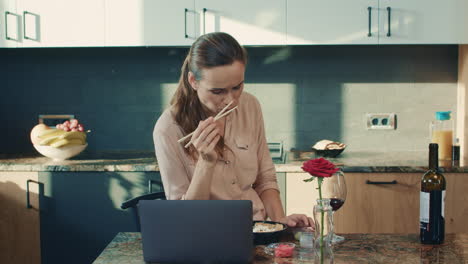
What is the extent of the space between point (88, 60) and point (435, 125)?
7.37ft

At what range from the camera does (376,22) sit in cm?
309

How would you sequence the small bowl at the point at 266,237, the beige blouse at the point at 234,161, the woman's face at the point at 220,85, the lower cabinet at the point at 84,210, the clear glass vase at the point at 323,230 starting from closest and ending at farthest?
the clear glass vase at the point at 323,230 < the small bowl at the point at 266,237 < the woman's face at the point at 220,85 < the beige blouse at the point at 234,161 < the lower cabinet at the point at 84,210

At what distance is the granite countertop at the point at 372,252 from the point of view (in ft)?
4.61

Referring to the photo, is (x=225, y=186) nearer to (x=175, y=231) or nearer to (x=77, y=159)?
(x=175, y=231)

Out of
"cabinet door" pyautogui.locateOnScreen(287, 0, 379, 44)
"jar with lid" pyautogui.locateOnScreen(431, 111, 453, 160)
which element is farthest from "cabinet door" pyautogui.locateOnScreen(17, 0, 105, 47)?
"jar with lid" pyautogui.locateOnScreen(431, 111, 453, 160)

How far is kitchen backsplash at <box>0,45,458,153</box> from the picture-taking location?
348 centimetres

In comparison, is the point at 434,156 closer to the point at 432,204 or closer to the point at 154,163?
the point at 432,204

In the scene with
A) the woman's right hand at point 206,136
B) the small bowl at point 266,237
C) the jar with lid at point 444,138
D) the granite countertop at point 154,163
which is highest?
the woman's right hand at point 206,136

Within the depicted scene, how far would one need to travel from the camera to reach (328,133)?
353 centimetres

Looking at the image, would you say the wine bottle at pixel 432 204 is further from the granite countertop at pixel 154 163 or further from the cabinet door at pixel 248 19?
the cabinet door at pixel 248 19

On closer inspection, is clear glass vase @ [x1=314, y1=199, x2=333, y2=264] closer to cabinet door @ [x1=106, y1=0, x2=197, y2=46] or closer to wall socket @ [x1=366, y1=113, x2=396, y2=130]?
cabinet door @ [x1=106, y1=0, x2=197, y2=46]

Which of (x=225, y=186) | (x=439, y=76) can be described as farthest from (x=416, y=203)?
(x=225, y=186)

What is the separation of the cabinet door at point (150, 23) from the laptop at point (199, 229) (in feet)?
6.51

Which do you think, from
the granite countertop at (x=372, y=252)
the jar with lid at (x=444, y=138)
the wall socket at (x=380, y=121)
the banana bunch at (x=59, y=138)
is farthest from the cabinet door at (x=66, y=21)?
the jar with lid at (x=444, y=138)
